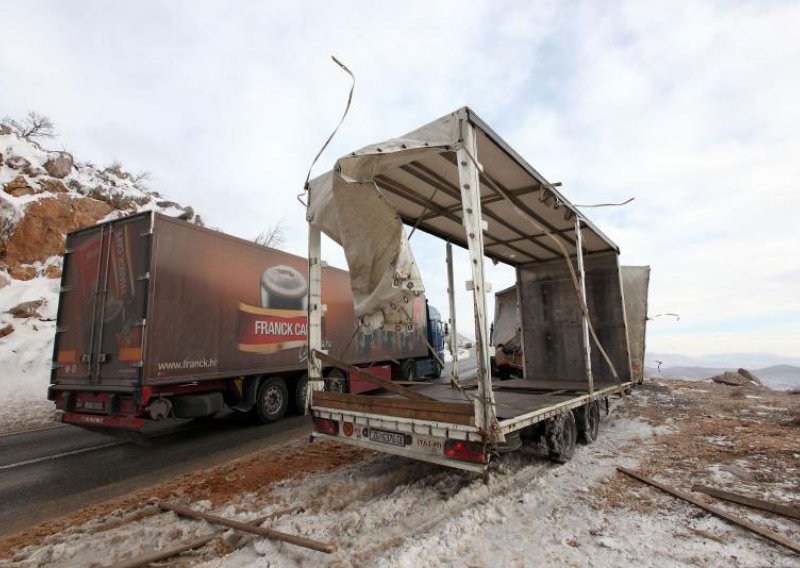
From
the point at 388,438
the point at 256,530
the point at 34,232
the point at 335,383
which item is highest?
the point at 34,232

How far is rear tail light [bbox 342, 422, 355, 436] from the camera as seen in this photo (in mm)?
4531

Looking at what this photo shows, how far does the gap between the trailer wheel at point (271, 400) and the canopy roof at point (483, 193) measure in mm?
A: 4642

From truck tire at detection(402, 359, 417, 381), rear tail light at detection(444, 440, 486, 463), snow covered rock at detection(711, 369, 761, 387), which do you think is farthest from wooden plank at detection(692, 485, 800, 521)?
snow covered rock at detection(711, 369, 761, 387)

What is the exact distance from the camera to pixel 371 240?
184 inches

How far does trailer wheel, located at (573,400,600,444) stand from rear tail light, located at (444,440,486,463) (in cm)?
312

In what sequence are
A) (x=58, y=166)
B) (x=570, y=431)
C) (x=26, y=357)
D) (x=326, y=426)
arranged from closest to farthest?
1. (x=326, y=426)
2. (x=570, y=431)
3. (x=26, y=357)
4. (x=58, y=166)

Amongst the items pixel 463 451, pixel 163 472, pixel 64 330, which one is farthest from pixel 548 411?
pixel 64 330

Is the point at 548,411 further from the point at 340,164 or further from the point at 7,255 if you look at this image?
the point at 7,255

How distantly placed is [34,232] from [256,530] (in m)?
20.8

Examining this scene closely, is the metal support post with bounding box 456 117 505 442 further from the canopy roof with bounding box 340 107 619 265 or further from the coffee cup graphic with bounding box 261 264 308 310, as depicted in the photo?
the coffee cup graphic with bounding box 261 264 308 310

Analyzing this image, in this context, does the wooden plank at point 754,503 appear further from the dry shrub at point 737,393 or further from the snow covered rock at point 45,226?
the snow covered rock at point 45,226

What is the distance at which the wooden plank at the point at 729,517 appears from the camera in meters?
3.01

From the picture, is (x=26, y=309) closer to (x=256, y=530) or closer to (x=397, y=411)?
(x=256, y=530)

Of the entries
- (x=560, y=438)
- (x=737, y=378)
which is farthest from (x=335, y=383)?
(x=737, y=378)
